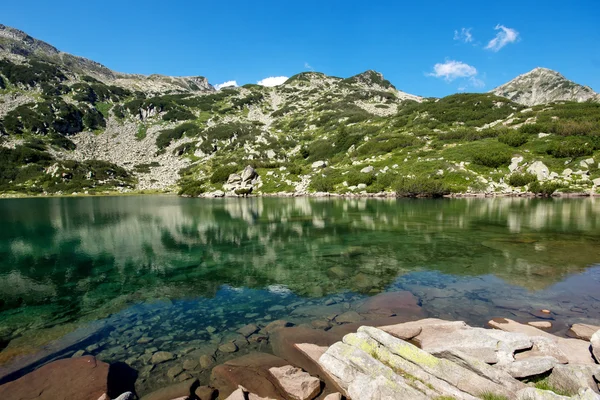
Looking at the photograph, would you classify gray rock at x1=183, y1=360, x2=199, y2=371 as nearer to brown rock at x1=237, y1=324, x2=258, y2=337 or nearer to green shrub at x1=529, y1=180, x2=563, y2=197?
brown rock at x1=237, y1=324, x2=258, y2=337

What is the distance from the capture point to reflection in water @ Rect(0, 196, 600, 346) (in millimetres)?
14859

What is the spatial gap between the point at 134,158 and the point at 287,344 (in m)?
178

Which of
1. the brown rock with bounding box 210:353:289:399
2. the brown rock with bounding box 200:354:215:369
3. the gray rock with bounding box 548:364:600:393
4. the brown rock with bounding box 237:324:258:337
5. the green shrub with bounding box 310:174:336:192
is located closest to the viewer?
the gray rock with bounding box 548:364:600:393

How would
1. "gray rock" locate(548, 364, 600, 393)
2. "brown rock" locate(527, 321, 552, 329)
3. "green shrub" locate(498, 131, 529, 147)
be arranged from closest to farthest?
1. "gray rock" locate(548, 364, 600, 393)
2. "brown rock" locate(527, 321, 552, 329)
3. "green shrub" locate(498, 131, 529, 147)

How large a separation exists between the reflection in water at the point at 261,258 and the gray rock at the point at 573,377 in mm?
8156

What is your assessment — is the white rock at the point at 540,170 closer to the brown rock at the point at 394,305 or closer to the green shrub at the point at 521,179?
the green shrub at the point at 521,179

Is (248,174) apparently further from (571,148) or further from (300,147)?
(571,148)

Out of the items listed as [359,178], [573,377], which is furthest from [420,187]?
[573,377]

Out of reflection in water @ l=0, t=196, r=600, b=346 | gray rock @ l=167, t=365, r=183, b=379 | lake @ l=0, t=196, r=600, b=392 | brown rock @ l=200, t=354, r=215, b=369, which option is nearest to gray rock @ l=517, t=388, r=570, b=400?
lake @ l=0, t=196, r=600, b=392

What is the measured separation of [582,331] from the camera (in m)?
9.69

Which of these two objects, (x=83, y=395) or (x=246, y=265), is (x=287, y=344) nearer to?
(x=83, y=395)

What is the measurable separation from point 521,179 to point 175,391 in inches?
3074

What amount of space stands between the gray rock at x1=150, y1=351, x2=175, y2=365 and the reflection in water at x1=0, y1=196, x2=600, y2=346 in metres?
5.07

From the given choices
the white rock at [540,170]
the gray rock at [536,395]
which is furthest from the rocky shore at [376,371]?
the white rock at [540,170]
